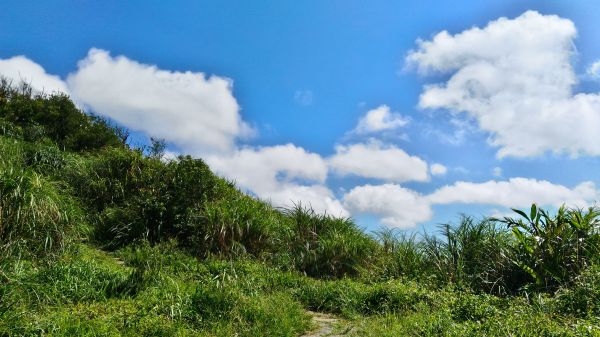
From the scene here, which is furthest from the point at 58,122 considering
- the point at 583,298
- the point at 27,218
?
the point at 583,298

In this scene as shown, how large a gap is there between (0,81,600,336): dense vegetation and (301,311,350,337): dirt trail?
0.14 m

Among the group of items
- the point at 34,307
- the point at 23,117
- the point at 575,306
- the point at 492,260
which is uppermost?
the point at 23,117

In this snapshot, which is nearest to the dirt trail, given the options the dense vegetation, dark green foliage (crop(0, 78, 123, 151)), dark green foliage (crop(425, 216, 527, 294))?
the dense vegetation

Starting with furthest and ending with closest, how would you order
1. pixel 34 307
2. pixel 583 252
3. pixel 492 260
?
pixel 492 260 < pixel 583 252 < pixel 34 307

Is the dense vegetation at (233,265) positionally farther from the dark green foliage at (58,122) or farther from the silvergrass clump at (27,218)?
the dark green foliage at (58,122)

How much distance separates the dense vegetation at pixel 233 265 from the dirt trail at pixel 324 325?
14 centimetres

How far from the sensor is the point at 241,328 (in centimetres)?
622

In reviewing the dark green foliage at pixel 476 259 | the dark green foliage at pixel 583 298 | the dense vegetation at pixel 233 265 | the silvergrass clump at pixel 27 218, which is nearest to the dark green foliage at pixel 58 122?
the dense vegetation at pixel 233 265

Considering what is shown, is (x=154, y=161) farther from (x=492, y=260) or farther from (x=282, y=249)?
(x=492, y=260)

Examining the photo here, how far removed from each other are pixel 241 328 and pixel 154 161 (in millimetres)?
8344

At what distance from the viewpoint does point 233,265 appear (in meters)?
9.75

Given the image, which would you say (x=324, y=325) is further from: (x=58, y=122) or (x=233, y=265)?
(x=58, y=122)

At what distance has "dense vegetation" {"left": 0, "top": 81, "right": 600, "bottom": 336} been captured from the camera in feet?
20.0

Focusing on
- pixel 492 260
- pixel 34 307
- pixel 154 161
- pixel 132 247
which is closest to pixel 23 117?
pixel 154 161
